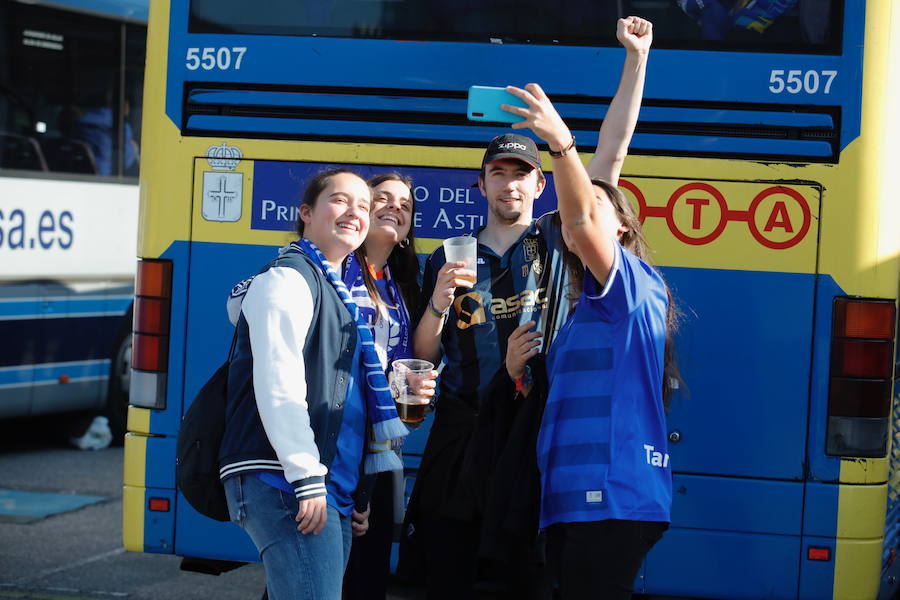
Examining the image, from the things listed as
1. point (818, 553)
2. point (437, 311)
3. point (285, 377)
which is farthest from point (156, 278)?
point (818, 553)

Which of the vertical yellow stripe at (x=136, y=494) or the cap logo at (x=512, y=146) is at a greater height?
the cap logo at (x=512, y=146)

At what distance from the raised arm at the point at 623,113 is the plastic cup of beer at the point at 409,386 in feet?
2.83

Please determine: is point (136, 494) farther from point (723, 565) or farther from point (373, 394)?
point (723, 565)

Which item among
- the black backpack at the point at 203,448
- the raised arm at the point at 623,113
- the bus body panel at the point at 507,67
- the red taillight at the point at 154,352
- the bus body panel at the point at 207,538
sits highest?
the bus body panel at the point at 507,67

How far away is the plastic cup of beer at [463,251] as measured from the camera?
3.37 metres

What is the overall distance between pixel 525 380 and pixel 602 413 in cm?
37

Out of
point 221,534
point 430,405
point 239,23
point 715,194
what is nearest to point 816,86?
point 715,194

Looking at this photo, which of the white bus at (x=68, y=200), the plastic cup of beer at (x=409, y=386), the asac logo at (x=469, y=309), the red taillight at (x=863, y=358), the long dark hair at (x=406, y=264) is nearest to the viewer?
the plastic cup of beer at (x=409, y=386)

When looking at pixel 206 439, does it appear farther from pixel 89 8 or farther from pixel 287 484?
pixel 89 8

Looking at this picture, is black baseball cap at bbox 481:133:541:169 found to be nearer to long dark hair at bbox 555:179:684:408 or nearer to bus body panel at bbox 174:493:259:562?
long dark hair at bbox 555:179:684:408

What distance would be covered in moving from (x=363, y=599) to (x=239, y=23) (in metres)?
2.15

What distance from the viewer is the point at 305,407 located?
9.30 ft

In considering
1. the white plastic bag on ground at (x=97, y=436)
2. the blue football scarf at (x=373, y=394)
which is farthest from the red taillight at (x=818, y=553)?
the white plastic bag on ground at (x=97, y=436)

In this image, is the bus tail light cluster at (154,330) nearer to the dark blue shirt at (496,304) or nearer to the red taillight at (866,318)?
the dark blue shirt at (496,304)
